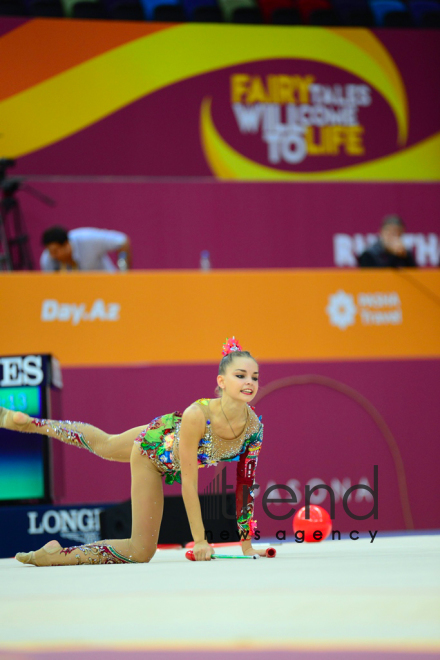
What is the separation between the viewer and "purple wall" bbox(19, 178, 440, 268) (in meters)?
6.65

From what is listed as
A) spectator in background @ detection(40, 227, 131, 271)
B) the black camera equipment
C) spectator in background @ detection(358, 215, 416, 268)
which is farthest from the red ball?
the black camera equipment

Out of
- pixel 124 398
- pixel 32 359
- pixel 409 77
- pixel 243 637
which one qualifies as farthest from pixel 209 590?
pixel 409 77

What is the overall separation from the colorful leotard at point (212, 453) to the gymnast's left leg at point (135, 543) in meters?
0.05

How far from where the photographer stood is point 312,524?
3.95m

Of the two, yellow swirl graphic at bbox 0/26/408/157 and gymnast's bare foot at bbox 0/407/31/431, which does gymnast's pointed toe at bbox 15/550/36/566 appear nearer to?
gymnast's bare foot at bbox 0/407/31/431

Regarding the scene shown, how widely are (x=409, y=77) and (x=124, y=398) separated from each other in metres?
4.78

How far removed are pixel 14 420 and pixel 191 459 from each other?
2.89 feet

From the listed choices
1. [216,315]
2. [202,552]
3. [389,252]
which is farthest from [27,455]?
[389,252]

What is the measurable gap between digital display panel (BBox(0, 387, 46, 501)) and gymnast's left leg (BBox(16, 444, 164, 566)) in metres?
1.02

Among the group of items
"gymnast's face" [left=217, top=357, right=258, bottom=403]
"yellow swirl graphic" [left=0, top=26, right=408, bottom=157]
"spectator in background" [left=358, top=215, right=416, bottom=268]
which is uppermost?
"yellow swirl graphic" [left=0, top=26, right=408, bottom=157]

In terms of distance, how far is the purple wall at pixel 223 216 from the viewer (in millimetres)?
6652

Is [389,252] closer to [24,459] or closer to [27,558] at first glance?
[24,459]

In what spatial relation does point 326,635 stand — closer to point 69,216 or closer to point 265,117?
point 69,216

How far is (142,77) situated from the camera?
745 centimetres
